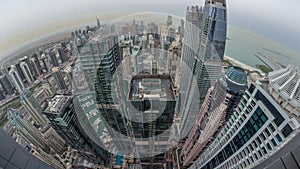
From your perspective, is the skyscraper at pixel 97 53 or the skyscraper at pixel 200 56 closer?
the skyscraper at pixel 97 53

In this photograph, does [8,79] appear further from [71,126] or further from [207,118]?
[207,118]

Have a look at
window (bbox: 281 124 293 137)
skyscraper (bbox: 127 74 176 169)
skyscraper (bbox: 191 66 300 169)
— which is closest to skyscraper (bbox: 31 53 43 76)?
skyscraper (bbox: 127 74 176 169)

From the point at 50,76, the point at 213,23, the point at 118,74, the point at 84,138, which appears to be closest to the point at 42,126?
the point at 84,138

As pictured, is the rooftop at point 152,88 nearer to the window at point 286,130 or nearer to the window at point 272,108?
the window at point 272,108

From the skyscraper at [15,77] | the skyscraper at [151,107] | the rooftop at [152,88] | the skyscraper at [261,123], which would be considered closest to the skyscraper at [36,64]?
the skyscraper at [15,77]

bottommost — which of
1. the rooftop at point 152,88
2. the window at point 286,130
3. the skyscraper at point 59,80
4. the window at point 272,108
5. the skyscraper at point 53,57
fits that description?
the skyscraper at point 59,80

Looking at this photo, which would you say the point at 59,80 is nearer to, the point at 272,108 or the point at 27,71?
the point at 27,71

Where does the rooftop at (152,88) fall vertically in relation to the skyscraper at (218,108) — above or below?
above

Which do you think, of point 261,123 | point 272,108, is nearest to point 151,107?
point 261,123
